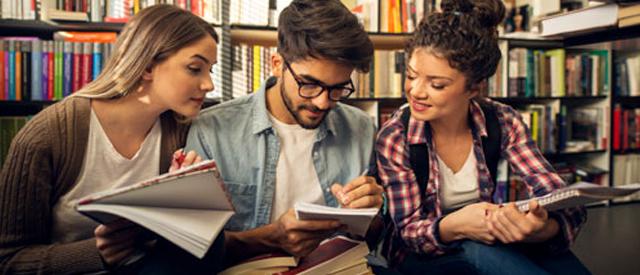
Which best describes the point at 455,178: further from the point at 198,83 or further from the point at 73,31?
the point at 73,31

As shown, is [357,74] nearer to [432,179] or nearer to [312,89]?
[432,179]

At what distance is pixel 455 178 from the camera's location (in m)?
1.33

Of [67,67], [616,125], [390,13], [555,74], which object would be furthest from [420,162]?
[616,125]

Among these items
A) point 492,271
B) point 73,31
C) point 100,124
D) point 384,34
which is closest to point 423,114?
point 492,271

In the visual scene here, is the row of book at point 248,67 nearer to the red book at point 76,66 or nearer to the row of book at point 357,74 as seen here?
the row of book at point 357,74

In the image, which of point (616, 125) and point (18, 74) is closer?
point (18, 74)

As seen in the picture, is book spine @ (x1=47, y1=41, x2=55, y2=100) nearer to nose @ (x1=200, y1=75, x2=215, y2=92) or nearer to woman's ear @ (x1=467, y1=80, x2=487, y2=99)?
nose @ (x1=200, y1=75, x2=215, y2=92)

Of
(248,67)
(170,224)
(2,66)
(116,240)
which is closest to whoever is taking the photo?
(170,224)

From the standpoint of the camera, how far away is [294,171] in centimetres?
123

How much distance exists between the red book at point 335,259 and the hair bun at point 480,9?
70 centimetres

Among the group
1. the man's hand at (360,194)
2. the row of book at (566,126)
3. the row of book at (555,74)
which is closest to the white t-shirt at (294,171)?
the man's hand at (360,194)

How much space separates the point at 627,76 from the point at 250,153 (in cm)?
299

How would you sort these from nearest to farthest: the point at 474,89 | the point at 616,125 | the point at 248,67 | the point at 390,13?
the point at 474,89 < the point at 248,67 < the point at 390,13 < the point at 616,125

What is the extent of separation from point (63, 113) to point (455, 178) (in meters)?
0.97
